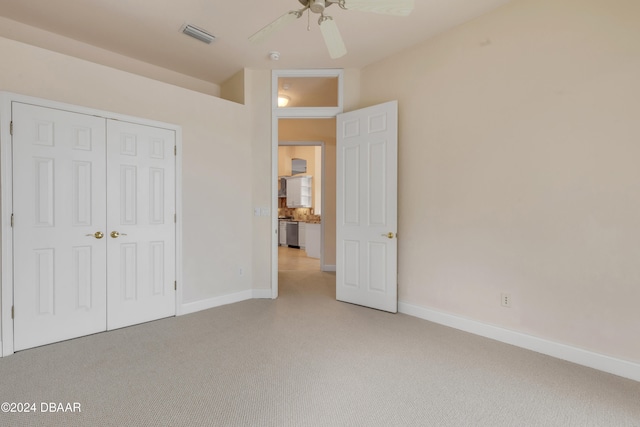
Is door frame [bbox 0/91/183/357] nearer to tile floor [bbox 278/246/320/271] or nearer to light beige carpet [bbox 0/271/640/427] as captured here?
light beige carpet [bbox 0/271/640/427]

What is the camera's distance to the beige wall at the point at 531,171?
2193 millimetres

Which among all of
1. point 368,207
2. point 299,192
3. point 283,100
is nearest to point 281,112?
point 283,100

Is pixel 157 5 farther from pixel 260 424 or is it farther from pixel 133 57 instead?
pixel 260 424

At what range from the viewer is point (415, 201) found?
3441 mm

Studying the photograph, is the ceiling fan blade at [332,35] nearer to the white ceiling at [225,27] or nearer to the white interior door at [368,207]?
the white ceiling at [225,27]

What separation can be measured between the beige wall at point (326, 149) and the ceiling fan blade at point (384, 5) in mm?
3984

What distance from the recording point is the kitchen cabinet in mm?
9008

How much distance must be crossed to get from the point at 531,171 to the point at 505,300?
1.19 meters

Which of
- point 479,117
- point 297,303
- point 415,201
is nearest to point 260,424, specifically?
point 297,303

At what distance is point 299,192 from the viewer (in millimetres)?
9031

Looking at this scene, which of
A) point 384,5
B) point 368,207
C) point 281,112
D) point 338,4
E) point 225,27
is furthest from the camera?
point 281,112

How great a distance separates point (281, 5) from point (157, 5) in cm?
115

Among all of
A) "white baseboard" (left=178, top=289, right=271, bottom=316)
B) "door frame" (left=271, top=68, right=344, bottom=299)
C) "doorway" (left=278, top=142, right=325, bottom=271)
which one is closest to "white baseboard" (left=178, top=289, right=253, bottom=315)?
"white baseboard" (left=178, top=289, right=271, bottom=316)

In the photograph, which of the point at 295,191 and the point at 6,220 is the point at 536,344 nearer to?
the point at 6,220
